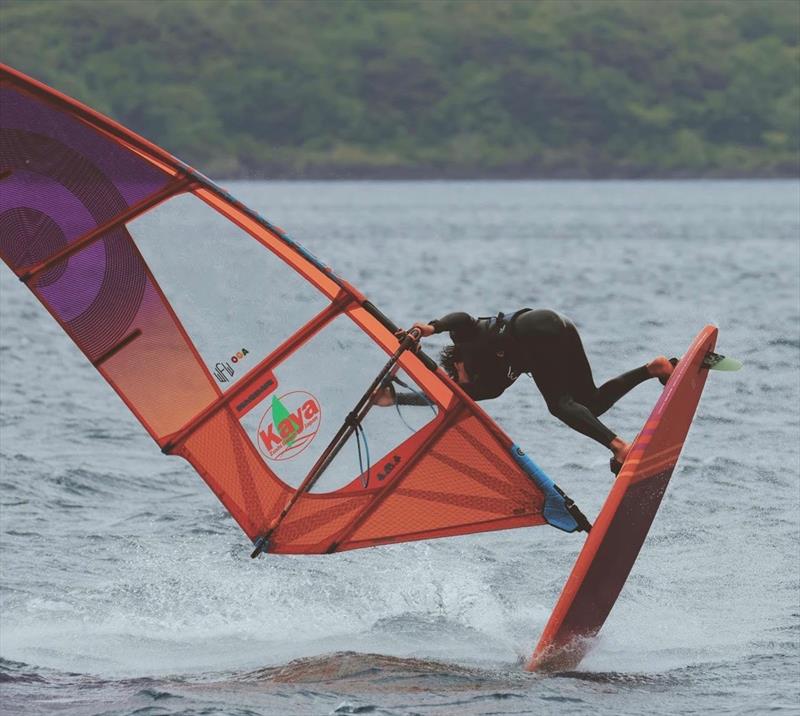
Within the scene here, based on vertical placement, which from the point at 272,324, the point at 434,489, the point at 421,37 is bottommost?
the point at 434,489

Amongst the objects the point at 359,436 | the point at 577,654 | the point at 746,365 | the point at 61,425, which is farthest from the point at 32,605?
the point at 746,365

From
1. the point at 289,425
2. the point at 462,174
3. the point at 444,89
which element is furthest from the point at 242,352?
the point at 444,89

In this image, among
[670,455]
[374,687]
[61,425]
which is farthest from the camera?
[61,425]

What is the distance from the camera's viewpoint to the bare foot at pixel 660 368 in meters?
7.97

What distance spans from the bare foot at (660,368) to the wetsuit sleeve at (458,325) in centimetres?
90

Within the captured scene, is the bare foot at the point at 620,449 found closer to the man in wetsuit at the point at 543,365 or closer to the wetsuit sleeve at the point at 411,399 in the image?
the man in wetsuit at the point at 543,365

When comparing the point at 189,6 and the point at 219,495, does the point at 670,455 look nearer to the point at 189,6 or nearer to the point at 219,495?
the point at 219,495

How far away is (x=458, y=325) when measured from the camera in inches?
304

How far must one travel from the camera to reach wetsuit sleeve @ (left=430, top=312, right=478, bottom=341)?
7.55m

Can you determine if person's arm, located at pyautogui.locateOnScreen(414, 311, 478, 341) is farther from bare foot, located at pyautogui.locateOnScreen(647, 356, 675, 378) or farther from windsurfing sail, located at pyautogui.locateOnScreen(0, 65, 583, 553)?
bare foot, located at pyautogui.locateOnScreen(647, 356, 675, 378)

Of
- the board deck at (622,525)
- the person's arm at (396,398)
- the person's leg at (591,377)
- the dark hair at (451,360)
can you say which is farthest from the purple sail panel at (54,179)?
the board deck at (622,525)

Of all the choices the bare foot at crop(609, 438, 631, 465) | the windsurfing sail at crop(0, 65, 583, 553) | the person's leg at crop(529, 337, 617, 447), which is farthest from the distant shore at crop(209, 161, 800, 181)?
the bare foot at crop(609, 438, 631, 465)

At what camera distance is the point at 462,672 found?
25.4 ft

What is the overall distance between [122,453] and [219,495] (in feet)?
18.7
